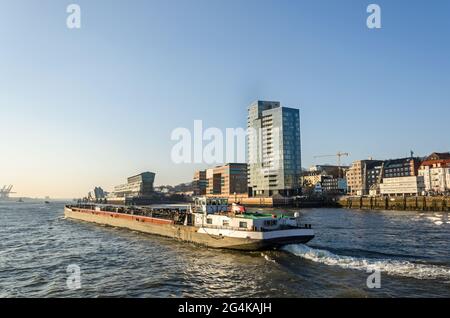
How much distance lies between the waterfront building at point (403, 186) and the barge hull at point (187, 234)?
458 feet

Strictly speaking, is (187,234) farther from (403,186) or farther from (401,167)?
(401,167)

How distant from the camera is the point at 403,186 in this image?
168 metres

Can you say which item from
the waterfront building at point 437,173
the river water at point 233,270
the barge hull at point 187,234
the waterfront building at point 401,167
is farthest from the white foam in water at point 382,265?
the waterfront building at point 401,167

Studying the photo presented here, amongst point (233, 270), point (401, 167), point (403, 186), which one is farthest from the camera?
point (401, 167)

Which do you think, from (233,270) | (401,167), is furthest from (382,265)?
(401,167)

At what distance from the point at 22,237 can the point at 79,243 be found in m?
14.3

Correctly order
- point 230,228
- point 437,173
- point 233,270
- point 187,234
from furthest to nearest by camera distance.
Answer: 1. point 437,173
2. point 187,234
3. point 230,228
4. point 233,270

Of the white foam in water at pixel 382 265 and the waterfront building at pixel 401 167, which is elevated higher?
the waterfront building at pixel 401 167

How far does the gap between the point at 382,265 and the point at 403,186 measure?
155298 millimetres

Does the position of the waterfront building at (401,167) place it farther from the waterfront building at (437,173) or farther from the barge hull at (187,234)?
the barge hull at (187,234)

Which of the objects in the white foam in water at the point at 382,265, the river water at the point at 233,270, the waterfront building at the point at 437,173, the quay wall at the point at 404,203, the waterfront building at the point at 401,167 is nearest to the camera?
the river water at the point at 233,270

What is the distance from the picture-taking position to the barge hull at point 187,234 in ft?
123

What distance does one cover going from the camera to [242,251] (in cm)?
3875
